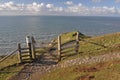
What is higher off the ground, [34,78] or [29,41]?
[29,41]

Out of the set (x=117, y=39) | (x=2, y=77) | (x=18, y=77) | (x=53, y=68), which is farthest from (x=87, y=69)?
(x=117, y=39)

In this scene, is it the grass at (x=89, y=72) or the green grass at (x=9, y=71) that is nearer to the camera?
the grass at (x=89, y=72)

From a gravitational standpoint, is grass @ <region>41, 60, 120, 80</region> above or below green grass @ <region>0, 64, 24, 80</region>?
above

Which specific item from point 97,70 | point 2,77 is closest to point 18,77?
point 2,77

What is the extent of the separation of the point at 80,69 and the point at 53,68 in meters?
3.76

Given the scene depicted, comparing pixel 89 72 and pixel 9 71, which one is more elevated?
pixel 89 72

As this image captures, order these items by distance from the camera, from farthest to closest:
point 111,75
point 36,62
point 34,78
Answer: point 36,62 < point 34,78 < point 111,75

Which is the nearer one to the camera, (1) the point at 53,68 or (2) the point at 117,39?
(1) the point at 53,68

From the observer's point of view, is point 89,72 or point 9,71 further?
point 9,71

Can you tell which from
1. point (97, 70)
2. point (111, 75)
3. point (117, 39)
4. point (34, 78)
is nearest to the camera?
point (111, 75)

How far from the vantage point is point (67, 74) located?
68.5ft

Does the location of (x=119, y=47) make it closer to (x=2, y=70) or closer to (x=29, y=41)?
(x=29, y=41)

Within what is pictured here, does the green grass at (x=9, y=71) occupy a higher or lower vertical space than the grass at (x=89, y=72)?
lower

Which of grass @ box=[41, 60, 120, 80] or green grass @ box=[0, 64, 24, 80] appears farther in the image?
green grass @ box=[0, 64, 24, 80]
